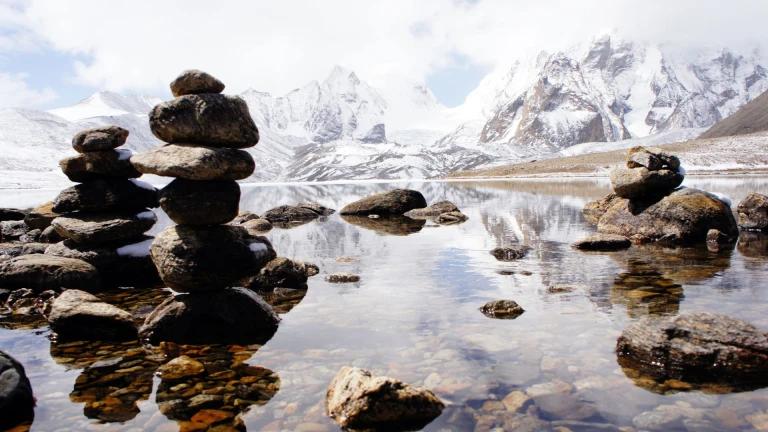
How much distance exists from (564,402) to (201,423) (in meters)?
5.52

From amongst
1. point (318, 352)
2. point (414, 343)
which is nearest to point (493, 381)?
point (414, 343)

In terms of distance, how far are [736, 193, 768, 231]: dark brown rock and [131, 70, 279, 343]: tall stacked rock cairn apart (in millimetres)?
27089

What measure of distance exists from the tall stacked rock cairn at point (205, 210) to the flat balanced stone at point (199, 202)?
24 millimetres

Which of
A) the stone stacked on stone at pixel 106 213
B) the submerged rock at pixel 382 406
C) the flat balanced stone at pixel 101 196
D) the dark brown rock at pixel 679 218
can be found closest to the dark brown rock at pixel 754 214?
the dark brown rock at pixel 679 218

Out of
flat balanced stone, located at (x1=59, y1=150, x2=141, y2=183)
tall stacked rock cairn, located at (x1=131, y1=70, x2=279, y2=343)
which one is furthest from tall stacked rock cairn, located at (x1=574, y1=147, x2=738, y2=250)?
flat balanced stone, located at (x1=59, y1=150, x2=141, y2=183)

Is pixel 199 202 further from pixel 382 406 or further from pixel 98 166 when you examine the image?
pixel 98 166

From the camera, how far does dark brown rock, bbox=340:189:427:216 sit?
4856cm

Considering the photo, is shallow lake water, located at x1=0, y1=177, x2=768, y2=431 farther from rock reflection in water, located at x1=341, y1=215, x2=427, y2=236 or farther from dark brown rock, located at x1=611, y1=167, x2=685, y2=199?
rock reflection in water, located at x1=341, y1=215, x2=427, y2=236

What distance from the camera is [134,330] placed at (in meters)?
12.5

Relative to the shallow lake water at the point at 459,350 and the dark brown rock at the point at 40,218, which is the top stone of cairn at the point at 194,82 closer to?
the shallow lake water at the point at 459,350

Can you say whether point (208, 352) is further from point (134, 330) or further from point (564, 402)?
point (564, 402)

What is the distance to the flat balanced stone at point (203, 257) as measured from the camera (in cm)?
1316

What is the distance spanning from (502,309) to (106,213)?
1441cm

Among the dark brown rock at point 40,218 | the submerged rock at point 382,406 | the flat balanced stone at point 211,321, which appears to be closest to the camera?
the submerged rock at point 382,406
